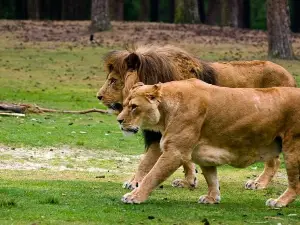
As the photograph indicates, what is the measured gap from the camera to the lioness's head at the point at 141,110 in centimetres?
876

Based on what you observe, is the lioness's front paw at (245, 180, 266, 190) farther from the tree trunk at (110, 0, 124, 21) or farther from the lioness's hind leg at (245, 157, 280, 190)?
the tree trunk at (110, 0, 124, 21)

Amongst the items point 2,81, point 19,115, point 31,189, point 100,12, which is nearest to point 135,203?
point 31,189

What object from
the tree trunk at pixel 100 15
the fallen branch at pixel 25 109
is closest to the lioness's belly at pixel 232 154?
the fallen branch at pixel 25 109

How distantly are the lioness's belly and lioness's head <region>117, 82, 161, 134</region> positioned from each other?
0.52 meters

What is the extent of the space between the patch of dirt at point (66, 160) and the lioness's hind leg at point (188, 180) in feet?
5.30

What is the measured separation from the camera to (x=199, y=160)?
901 cm

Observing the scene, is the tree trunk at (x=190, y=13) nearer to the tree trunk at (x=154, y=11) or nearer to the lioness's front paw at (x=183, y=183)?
the tree trunk at (x=154, y=11)

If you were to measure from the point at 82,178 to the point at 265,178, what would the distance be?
214cm

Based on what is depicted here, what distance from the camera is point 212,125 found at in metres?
8.99

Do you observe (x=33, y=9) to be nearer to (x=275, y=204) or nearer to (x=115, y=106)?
(x=115, y=106)

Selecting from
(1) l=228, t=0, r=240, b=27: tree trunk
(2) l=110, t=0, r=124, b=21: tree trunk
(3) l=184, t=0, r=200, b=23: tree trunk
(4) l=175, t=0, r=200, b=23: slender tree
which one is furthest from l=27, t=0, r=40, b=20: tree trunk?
(1) l=228, t=0, r=240, b=27: tree trunk

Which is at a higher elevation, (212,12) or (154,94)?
(154,94)

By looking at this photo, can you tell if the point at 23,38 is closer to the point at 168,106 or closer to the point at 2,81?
the point at 2,81

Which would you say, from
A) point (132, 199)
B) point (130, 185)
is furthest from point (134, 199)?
point (130, 185)
